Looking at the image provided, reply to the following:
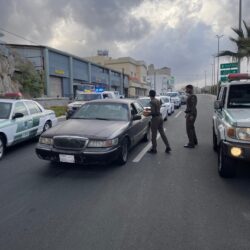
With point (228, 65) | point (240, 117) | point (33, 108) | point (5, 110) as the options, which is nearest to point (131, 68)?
point (228, 65)

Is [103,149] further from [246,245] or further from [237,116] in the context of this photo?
[246,245]

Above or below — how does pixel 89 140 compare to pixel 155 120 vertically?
below

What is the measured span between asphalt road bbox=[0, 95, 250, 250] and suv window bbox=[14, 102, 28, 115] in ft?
7.35

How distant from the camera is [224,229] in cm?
341

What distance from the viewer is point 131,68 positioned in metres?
81.4

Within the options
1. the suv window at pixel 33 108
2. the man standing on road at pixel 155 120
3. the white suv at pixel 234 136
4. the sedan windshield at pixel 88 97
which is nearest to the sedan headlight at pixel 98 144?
the white suv at pixel 234 136

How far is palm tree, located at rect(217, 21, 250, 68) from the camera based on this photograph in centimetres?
1559

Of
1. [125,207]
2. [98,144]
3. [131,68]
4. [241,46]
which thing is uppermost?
[131,68]

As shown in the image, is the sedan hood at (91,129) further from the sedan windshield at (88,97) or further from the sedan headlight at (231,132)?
the sedan windshield at (88,97)

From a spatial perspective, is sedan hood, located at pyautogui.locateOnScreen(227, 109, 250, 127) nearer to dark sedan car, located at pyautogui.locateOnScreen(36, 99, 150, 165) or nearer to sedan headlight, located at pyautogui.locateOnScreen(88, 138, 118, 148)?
dark sedan car, located at pyautogui.locateOnScreen(36, 99, 150, 165)

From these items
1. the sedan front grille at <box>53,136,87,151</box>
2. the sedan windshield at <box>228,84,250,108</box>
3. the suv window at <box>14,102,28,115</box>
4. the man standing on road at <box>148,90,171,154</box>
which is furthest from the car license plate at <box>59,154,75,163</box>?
the sedan windshield at <box>228,84,250,108</box>

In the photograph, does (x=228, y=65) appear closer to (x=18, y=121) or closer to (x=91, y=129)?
(x=18, y=121)

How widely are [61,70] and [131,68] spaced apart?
147 ft

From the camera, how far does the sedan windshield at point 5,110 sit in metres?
7.64
